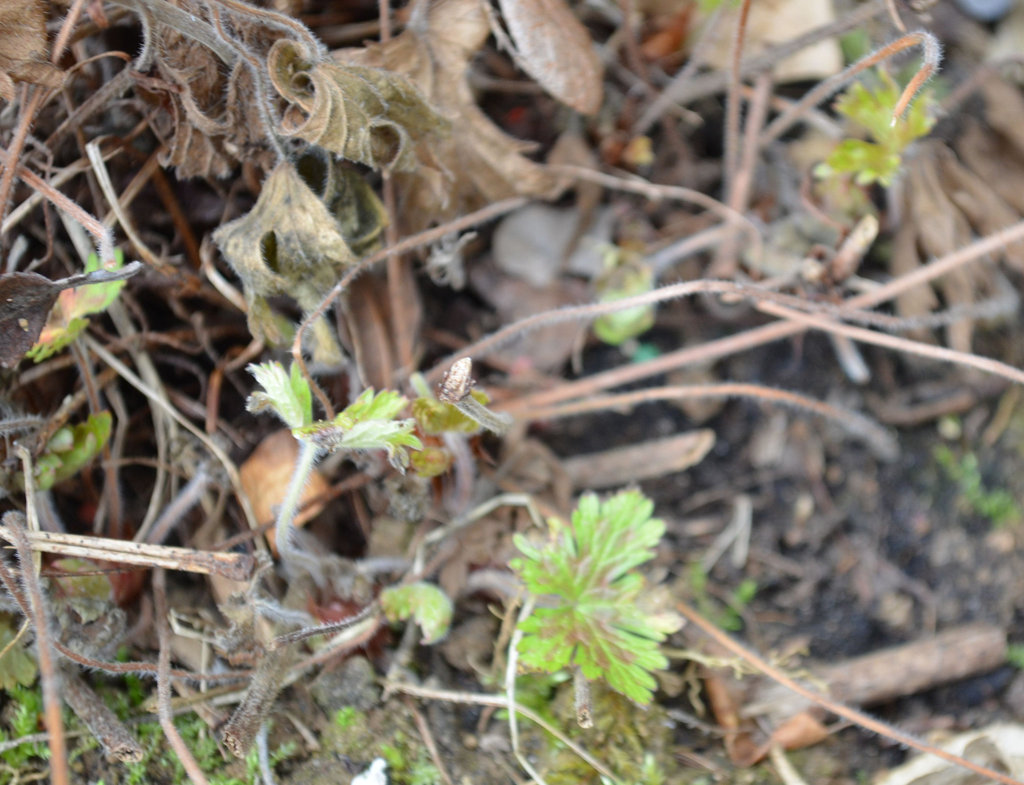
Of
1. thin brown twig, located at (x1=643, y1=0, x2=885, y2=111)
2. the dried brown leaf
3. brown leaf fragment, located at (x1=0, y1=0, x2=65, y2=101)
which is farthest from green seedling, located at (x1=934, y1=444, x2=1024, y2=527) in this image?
brown leaf fragment, located at (x1=0, y1=0, x2=65, y2=101)

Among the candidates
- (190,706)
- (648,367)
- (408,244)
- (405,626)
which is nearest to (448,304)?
(408,244)

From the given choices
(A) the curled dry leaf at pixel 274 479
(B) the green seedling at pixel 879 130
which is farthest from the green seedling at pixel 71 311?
(B) the green seedling at pixel 879 130

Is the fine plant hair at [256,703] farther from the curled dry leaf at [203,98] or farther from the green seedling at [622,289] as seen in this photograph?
the green seedling at [622,289]

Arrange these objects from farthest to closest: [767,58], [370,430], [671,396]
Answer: [767,58]
[671,396]
[370,430]

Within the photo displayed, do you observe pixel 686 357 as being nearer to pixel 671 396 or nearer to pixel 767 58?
pixel 671 396

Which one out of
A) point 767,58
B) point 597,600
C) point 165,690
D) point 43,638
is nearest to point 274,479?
point 165,690
